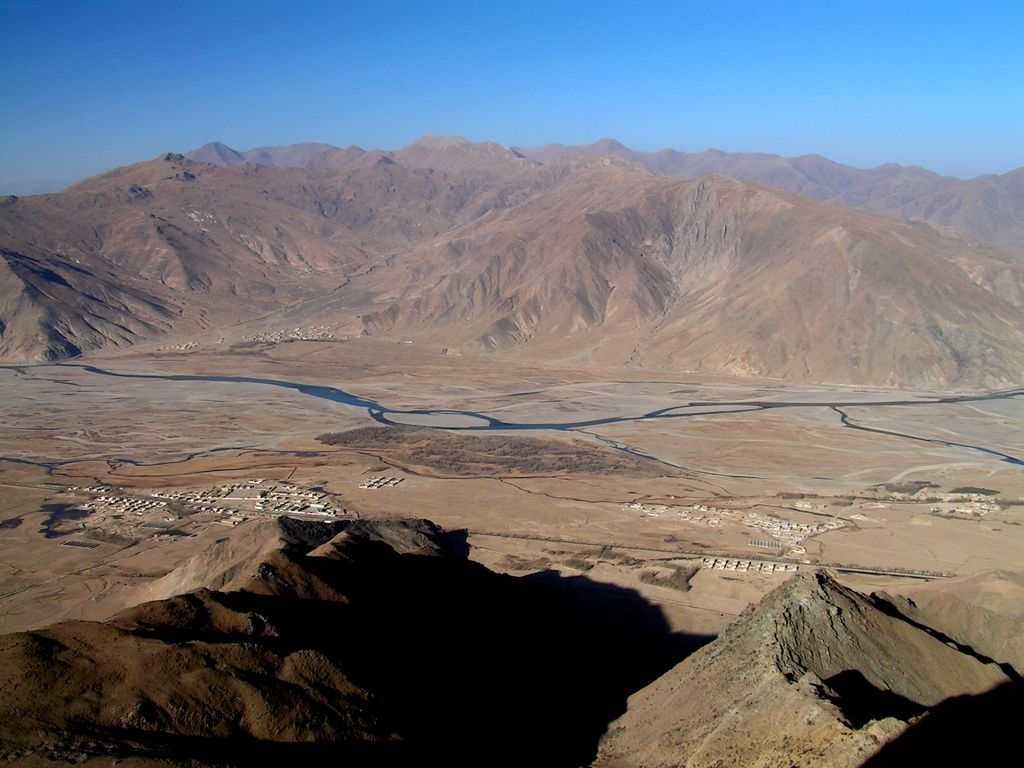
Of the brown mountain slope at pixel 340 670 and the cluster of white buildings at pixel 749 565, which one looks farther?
the cluster of white buildings at pixel 749 565

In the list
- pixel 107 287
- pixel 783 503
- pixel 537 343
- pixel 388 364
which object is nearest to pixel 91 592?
pixel 783 503

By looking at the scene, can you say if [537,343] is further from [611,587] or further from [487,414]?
[611,587]

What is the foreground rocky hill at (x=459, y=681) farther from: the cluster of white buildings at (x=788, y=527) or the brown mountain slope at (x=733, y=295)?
the brown mountain slope at (x=733, y=295)

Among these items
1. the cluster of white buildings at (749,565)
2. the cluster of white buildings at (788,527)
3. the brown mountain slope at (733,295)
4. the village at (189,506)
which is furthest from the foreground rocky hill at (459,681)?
the brown mountain slope at (733,295)

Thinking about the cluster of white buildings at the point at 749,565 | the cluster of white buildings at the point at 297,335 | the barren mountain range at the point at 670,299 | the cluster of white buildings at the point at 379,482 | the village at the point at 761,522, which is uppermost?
the barren mountain range at the point at 670,299

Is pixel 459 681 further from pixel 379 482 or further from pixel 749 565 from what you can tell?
pixel 379 482

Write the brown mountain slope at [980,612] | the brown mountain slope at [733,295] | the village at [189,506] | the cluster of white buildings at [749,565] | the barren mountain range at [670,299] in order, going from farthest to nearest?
the barren mountain range at [670,299] → the brown mountain slope at [733,295] → the village at [189,506] → the cluster of white buildings at [749,565] → the brown mountain slope at [980,612]

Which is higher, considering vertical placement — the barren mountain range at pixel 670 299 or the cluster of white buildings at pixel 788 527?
the barren mountain range at pixel 670 299

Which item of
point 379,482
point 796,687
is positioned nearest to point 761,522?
point 379,482
